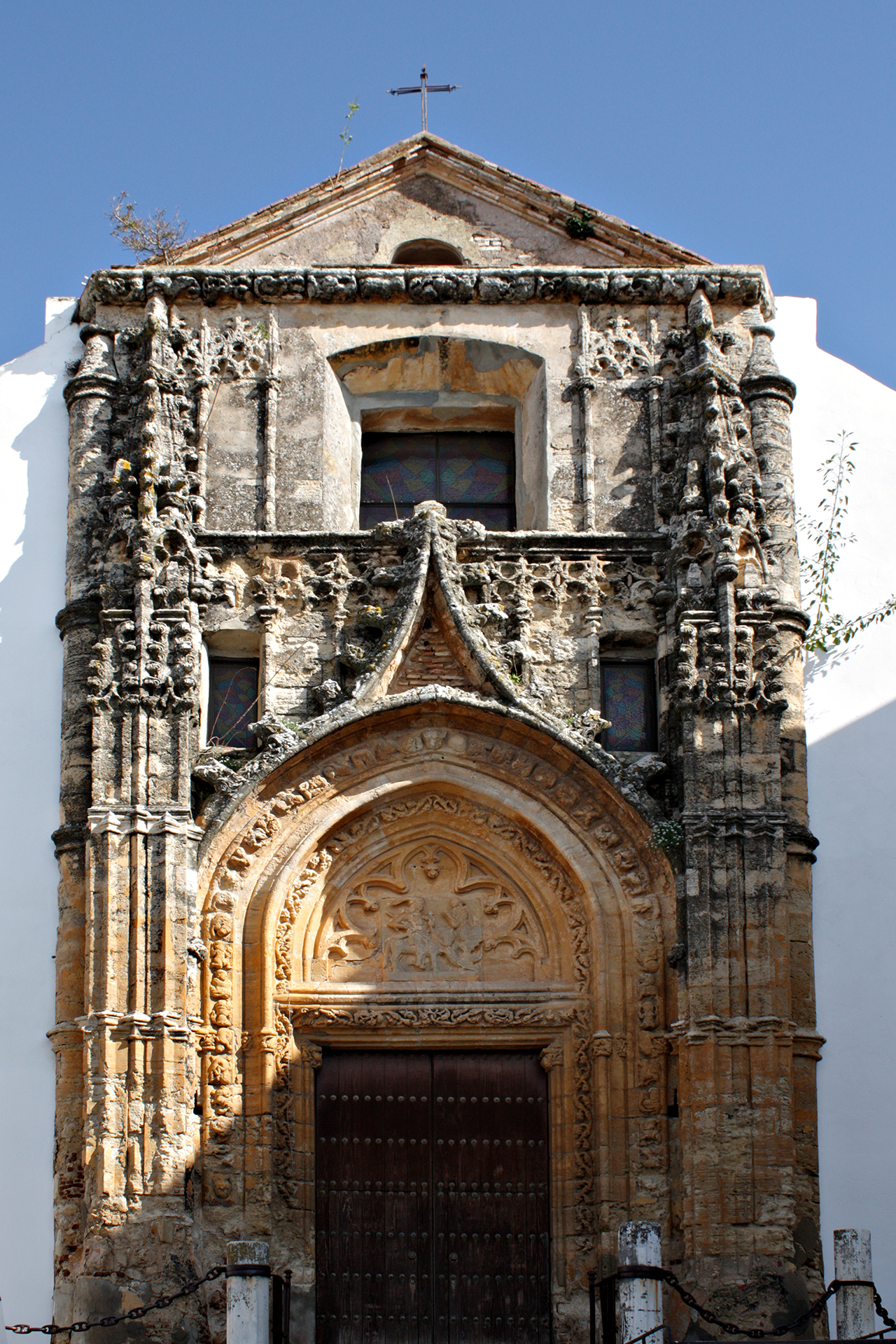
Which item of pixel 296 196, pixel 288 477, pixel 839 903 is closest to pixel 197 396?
pixel 288 477

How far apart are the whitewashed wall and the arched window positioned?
2.58m

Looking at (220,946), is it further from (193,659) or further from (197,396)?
(197,396)

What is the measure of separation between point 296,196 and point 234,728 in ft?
14.3

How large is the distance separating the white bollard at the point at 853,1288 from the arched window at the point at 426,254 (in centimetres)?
782

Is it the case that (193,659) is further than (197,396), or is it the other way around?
(197,396)

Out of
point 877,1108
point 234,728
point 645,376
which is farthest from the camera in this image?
point 645,376

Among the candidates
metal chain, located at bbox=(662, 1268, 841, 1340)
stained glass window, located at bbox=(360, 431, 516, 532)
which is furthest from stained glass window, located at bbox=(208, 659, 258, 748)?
metal chain, located at bbox=(662, 1268, 841, 1340)

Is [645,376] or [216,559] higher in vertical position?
[645,376]

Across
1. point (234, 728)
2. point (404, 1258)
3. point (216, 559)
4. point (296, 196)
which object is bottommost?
point (404, 1258)

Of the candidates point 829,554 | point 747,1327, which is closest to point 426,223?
point 829,554

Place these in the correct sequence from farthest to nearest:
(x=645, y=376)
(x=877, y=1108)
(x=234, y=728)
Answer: (x=645, y=376)
(x=234, y=728)
(x=877, y=1108)

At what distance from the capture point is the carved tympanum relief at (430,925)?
12.6m

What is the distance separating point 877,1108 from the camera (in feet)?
39.1

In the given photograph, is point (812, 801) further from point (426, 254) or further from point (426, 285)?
point (426, 254)
